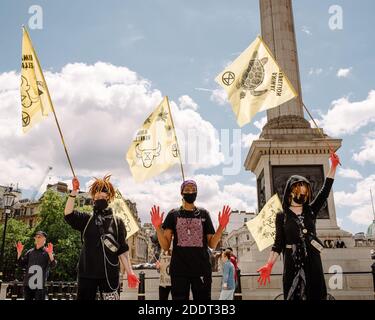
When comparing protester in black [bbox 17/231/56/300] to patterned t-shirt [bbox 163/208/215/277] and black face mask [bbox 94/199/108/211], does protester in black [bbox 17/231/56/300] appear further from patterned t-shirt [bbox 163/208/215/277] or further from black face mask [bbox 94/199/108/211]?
patterned t-shirt [bbox 163/208/215/277]

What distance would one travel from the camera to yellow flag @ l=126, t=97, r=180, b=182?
12453 mm

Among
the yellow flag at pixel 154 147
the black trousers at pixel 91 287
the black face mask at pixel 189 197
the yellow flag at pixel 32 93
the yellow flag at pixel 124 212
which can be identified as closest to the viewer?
the black trousers at pixel 91 287

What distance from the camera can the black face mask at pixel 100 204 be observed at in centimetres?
564

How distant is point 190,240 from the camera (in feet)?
17.6

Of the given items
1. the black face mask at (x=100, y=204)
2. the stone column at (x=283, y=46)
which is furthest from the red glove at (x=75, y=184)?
the stone column at (x=283, y=46)

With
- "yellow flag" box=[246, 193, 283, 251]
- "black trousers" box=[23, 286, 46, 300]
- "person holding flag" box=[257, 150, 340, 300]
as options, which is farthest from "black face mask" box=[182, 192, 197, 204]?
"yellow flag" box=[246, 193, 283, 251]

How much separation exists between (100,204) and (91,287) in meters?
1.10

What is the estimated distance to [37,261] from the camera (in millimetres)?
8750

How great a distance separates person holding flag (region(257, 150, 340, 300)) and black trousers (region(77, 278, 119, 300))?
208 cm

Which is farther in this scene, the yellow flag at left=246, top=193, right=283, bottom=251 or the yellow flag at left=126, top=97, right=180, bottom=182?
the yellow flag at left=246, top=193, right=283, bottom=251

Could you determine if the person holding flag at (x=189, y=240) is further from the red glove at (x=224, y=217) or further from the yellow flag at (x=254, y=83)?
the yellow flag at (x=254, y=83)

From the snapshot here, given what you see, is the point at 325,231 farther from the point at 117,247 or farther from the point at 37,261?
the point at 117,247
